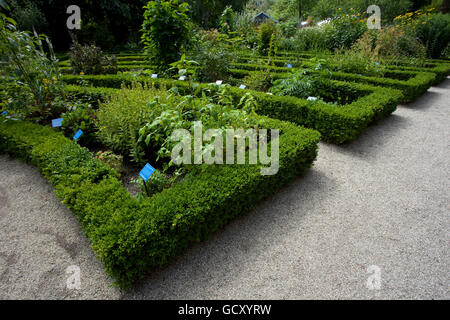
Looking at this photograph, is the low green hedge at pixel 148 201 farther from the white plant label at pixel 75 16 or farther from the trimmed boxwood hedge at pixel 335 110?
the white plant label at pixel 75 16

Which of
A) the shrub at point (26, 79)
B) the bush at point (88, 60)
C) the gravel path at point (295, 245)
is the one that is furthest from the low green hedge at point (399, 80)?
the shrub at point (26, 79)

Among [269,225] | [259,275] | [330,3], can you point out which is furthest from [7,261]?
[330,3]

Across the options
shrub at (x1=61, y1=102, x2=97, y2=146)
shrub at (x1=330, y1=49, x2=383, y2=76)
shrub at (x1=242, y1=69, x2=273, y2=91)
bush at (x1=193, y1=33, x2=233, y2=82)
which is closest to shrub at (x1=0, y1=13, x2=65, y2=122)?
shrub at (x1=61, y1=102, x2=97, y2=146)

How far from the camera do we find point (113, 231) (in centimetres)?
191

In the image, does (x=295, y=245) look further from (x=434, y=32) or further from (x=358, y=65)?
(x=434, y=32)

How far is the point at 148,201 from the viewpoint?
2246 millimetres

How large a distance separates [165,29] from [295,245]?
593 cm

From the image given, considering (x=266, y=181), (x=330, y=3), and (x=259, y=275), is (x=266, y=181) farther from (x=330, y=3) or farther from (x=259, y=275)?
(x=330, y=3)

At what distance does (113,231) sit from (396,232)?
2655 millimetres

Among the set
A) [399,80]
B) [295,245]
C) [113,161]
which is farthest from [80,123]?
[399,80]

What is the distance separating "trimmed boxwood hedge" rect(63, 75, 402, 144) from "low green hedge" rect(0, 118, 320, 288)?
1.04 meters

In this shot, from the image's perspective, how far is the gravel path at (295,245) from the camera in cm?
194

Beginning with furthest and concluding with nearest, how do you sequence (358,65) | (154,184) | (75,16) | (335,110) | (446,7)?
(75,16) → (446,7) → (358,65) → (335,110) → (154,184)

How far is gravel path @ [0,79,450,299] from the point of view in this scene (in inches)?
76.5
